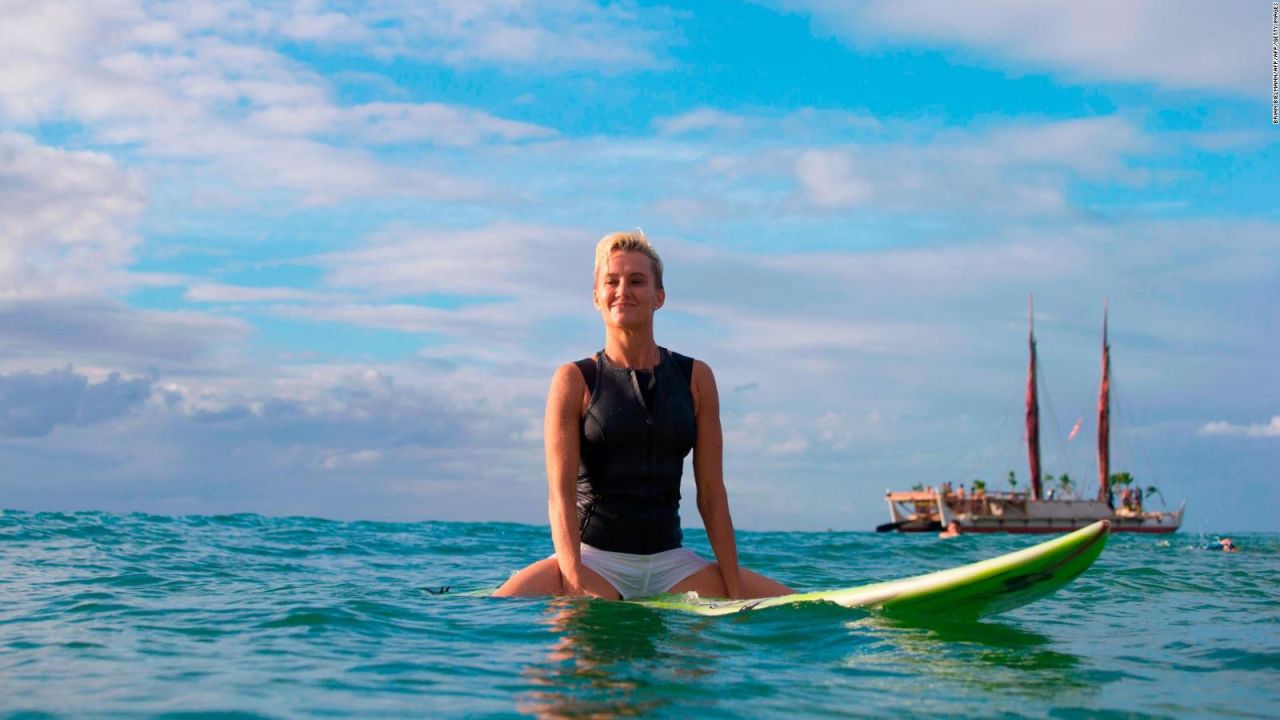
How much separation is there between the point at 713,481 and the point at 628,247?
4.69 feet

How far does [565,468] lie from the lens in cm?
597

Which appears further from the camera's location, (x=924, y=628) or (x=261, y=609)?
(x=261, y=609)

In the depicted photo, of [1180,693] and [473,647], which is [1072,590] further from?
[473,647]

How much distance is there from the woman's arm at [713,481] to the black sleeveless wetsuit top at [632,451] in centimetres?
10

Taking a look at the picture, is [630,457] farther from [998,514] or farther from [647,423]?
[998,514]

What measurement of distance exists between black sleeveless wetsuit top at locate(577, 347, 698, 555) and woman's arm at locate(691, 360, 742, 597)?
0.34 feet

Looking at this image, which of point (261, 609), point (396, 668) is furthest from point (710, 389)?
point (261, 609)

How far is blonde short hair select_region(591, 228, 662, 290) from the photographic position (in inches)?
239

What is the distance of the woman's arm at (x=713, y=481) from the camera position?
6.29 meters

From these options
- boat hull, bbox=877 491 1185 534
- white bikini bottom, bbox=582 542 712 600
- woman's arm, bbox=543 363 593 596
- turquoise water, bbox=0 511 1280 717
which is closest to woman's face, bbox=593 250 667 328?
woman's arm, bbox=543 363 593 596

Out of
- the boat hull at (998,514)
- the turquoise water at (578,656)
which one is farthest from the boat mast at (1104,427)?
the turquoise water at (578,656)

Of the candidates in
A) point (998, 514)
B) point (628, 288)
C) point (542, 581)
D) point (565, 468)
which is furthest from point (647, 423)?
point (998, 514)

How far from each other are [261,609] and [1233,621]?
6314 mm

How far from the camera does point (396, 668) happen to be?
15.5 feet
